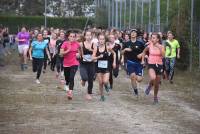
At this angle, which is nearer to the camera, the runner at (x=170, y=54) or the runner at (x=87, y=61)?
the runner at (x=87, y=61)

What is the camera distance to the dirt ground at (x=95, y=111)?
1137 cm

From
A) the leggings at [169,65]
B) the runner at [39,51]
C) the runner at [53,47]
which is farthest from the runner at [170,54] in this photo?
the runner at [39,51]

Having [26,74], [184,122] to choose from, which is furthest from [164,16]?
[184,122]

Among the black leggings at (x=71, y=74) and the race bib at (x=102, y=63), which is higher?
the race bib at (x=102, y=63)

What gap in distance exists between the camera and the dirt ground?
37.3ft

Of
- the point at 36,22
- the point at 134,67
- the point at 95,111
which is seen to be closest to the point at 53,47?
the point at 134,67

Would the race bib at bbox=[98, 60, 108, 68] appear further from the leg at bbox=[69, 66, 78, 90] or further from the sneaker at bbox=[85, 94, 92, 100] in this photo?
the sneaker at bbox=[85, 94, 92, 100]

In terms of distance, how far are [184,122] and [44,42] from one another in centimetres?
900

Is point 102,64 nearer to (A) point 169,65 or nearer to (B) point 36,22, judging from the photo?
(A) point 169,65

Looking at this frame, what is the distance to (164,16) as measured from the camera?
30562 millimetres

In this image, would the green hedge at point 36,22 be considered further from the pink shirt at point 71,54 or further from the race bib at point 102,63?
the race bib at point 102,63

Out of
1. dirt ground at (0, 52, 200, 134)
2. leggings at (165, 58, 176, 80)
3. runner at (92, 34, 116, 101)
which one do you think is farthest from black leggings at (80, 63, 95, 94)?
leggings at (165, 58, 176, 80)

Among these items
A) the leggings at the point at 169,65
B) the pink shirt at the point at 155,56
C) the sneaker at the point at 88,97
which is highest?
the pink shirt at the point at 155,56

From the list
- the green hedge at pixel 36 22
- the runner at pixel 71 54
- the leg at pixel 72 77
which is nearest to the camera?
the leg at pixel 72 77
